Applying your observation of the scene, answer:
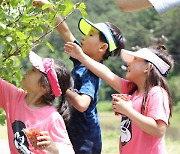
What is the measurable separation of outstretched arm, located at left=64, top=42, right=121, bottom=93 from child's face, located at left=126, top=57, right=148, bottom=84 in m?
0.09

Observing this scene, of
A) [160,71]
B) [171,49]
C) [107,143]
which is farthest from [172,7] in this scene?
[171,49]

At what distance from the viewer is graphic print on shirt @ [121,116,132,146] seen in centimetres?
292

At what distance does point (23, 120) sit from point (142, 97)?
605 millimetres

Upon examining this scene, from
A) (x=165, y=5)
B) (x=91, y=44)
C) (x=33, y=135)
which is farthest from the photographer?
(x=91, y=44)

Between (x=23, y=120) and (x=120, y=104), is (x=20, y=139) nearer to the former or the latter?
(x=23, y=120)

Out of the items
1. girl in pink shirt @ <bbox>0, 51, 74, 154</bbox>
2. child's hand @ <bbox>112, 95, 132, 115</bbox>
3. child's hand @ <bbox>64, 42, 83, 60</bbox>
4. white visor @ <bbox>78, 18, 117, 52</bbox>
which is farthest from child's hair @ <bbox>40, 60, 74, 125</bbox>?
white visor @ <bbox>78, 18, 117, 52</bbox>

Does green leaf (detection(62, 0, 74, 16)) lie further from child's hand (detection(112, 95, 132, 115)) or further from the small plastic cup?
the small plastic cup

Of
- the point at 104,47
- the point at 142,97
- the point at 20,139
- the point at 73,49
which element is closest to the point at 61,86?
the point at 73,49

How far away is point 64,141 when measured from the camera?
8.46 feet

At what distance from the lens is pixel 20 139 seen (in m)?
2.59

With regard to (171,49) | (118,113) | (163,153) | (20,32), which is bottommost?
(171,49)

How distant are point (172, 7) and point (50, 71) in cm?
57

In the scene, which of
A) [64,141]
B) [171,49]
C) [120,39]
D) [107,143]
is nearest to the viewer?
[64,141]

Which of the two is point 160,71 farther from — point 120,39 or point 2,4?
point 2,4
